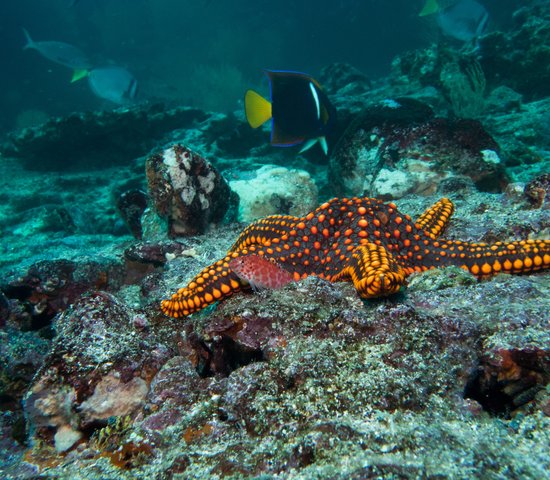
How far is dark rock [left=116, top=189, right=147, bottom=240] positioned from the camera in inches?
299

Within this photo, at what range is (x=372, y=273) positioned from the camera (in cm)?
228

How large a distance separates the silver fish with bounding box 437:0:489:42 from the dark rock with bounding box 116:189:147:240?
734 inches

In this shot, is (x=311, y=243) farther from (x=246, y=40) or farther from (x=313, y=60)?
(x=246, y=40)

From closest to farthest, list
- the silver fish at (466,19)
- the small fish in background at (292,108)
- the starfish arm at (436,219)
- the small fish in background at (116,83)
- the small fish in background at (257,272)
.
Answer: the small fish in background at (257,272), the starfish arm at (436,219), the small fish in background at (292,108), the silver fish at (466,19), the small fish in background at (116,83)

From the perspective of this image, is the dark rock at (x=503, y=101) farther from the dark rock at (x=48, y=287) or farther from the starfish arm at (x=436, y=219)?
the dark rock at (x=48, y=287)

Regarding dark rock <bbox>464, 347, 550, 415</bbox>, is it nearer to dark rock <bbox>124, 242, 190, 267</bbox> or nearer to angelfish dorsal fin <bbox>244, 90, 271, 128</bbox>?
dark rock <bbox>124, 242, 190, 267</bbox>

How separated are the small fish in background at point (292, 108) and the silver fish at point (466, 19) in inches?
595

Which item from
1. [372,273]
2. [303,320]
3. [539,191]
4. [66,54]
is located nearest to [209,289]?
[303,320]

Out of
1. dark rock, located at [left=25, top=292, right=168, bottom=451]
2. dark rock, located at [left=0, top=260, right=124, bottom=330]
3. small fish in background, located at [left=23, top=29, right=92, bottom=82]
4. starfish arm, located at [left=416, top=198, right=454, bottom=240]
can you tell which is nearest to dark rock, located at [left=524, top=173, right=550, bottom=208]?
starfish arm, located at [left=416, top=198, right=454, bottom=240]

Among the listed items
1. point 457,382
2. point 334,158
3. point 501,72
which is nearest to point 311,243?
point 457,382

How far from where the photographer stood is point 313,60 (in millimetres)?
45531

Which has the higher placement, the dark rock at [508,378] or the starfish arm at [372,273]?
the starfish arm at [372,273]

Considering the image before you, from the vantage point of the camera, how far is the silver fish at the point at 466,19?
1647 centimetres

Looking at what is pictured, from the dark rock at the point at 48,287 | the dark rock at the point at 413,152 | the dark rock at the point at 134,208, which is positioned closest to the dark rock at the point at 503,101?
the dark rock at the point at 413,152
